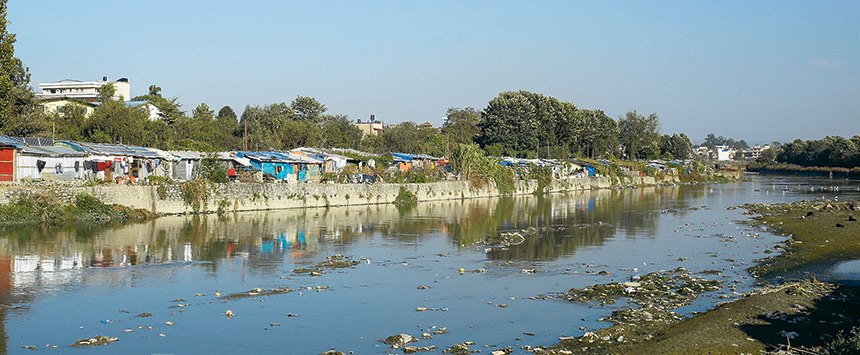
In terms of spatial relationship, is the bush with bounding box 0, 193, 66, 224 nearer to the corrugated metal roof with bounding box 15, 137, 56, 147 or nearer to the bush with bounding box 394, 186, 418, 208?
the corrugated metal roof with bounding box 15, 137, 56, 147

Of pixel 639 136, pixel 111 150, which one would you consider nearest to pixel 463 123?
pixel 639 136

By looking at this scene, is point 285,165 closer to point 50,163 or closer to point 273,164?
point 273,164

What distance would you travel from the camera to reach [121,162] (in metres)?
43.8

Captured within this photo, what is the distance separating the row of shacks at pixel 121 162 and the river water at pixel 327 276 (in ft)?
16.4

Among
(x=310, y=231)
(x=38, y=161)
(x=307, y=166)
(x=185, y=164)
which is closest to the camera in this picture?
(x=310, y=231)

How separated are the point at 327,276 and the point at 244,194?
20553 millimetres

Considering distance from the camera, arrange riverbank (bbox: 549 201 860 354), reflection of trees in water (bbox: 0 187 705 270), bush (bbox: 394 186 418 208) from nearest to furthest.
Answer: riverbank (bbox: 549 201 860 354), reflection of trees in water (bbox: 0 187 705 270), bush (bbox: 394 186 418 208)

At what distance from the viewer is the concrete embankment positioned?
38000 millimetres

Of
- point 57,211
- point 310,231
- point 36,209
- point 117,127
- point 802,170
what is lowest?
point 310,231

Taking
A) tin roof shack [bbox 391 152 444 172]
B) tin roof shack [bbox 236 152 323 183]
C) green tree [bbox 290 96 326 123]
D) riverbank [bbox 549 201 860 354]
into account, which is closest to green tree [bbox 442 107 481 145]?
green tree [bbox 290 96 326 123]

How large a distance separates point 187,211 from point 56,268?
1641cm

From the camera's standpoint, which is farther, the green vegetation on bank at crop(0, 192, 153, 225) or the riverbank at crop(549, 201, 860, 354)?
the green vegetation on bank at crop(0, 192, 153, 225)

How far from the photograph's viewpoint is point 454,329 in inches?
696

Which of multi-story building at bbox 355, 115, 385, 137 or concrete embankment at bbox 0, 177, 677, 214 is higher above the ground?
multi-story building at bbox 355, 115, 385, 137
